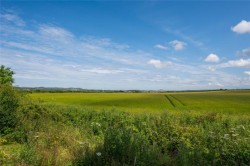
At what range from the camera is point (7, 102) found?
12.3 m

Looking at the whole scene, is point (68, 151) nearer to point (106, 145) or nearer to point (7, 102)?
point (106, 145)

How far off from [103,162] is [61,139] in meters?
2.43

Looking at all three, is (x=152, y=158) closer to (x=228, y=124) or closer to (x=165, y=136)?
(x=165, y=136)

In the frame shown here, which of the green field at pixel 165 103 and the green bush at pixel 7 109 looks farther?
the green field at pixel 165 103

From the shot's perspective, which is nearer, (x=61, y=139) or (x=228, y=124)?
(x=61, y=139)

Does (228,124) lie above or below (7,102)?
below

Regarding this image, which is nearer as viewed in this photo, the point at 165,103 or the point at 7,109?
the point at 7,109

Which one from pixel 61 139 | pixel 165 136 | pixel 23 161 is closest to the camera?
pixel 23 161

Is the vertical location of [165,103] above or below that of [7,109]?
below

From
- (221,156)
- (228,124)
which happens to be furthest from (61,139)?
(228,124)

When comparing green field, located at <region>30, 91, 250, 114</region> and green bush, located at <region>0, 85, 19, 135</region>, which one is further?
green field, located at <region>30, 91, 250, 114</region>

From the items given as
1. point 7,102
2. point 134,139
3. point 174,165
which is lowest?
point 174,165

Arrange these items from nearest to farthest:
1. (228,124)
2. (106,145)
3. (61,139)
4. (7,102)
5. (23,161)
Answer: (23,161) → (106,145) → (61,139) → (7,102) → (228,124)

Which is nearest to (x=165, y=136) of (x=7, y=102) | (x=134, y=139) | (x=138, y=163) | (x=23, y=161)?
(x=134, y=139)
